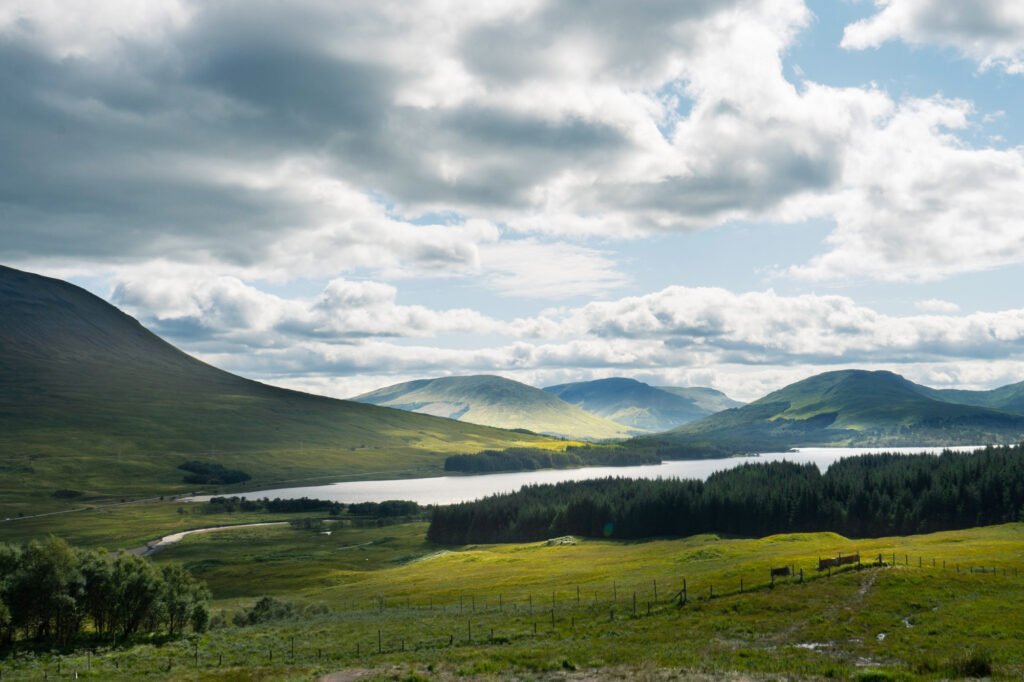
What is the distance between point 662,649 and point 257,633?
46272mm

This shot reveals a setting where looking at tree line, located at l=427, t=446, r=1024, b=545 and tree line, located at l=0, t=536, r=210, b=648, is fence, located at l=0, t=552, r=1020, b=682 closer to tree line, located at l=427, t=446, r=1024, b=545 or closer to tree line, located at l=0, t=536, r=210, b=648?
tree line, located at l=0, t=536, r=210, b=648

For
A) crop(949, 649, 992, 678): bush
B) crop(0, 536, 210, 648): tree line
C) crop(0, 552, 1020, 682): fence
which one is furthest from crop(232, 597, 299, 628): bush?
crop(949, 649, 992, 678): bush

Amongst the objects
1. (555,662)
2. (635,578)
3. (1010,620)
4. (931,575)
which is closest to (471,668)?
(555,662)

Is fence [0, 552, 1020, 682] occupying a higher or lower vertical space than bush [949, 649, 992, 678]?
lower

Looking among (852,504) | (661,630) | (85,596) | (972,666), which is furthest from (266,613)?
(852,504)

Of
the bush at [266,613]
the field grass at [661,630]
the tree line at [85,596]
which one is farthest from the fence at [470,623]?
the bush at [266,613]

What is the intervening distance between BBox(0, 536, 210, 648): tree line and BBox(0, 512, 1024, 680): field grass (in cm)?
797

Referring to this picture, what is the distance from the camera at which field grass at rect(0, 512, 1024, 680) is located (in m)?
43.4

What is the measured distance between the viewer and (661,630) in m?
54.4

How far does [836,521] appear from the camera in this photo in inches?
6929

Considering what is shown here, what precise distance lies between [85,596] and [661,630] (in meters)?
61.7

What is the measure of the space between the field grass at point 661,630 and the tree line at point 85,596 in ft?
26.2

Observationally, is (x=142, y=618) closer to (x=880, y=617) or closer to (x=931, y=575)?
(x=880, y=617)

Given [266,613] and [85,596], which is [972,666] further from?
[266,613]
